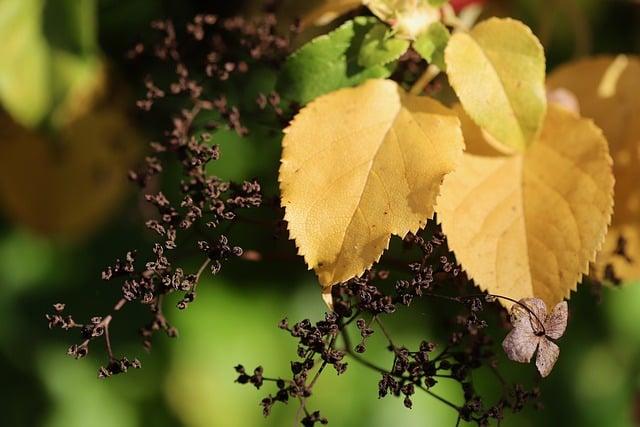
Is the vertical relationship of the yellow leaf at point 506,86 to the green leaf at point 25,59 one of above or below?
above

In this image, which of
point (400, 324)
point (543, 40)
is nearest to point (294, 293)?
point (400, 324)

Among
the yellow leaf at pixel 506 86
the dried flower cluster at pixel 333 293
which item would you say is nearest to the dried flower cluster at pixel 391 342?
the dried flower cluster at pixel 333 293

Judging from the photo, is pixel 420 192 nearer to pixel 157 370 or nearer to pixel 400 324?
pixel 400 324

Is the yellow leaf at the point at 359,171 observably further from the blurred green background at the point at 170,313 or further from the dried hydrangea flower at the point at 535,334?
the blurred green background at the point at 170,313

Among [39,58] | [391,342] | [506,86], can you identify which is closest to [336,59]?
[506,86]

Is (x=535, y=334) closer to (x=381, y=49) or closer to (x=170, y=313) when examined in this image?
(x=381, y=49)

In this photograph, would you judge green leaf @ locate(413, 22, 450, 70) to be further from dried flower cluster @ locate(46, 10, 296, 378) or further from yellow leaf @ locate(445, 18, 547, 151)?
dried flower cluster @ locate(46, 10, 296, 378)
